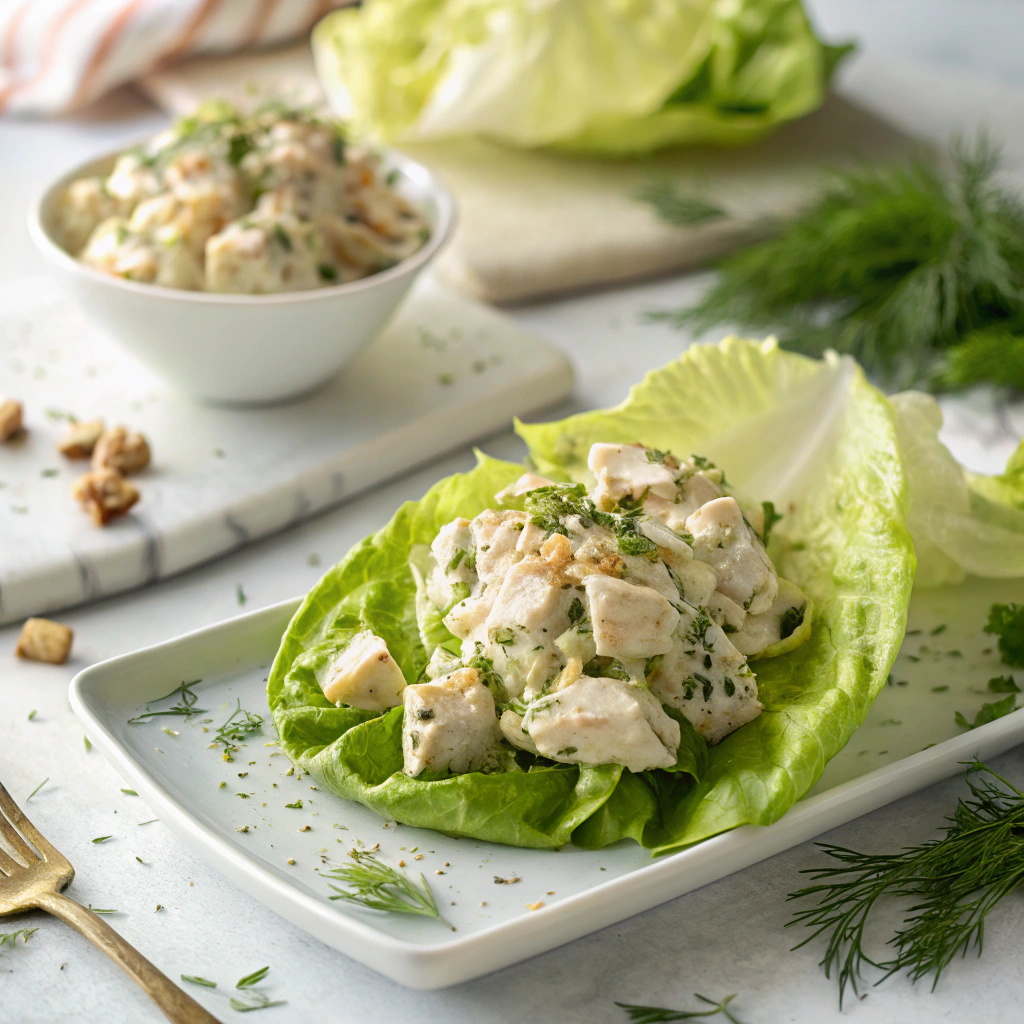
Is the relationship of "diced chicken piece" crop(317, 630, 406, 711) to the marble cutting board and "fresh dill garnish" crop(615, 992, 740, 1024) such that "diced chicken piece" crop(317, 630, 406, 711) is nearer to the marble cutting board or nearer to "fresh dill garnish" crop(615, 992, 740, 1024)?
"fresh dill garnish" crop(615, 992, 740, 1024)

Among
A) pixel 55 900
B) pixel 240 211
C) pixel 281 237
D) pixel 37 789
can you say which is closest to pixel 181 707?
pixel 37 789

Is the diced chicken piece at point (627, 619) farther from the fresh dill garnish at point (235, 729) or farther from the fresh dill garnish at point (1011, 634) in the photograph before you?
the fresh dill garnish at point (1011, 634)

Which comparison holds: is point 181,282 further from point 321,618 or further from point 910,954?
point 910,954

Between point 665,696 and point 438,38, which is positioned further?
point 438,38

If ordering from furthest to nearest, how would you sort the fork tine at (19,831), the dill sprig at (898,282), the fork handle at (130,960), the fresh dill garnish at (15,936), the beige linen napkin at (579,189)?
1. the beige linen napkin at (579,189)
2. the dill sprig at (898,282)
3. the fork tine at (19,831)
4. the fresh dill garnish at (15,936)
5. the fork handle at (130,960)

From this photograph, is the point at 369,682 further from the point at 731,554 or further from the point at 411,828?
the point at 731,554

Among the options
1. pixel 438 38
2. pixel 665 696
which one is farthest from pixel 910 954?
pixel 438 38

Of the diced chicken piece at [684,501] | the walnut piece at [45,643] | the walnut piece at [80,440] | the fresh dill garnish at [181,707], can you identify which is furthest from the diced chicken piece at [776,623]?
the walnut piece at [80,440]
